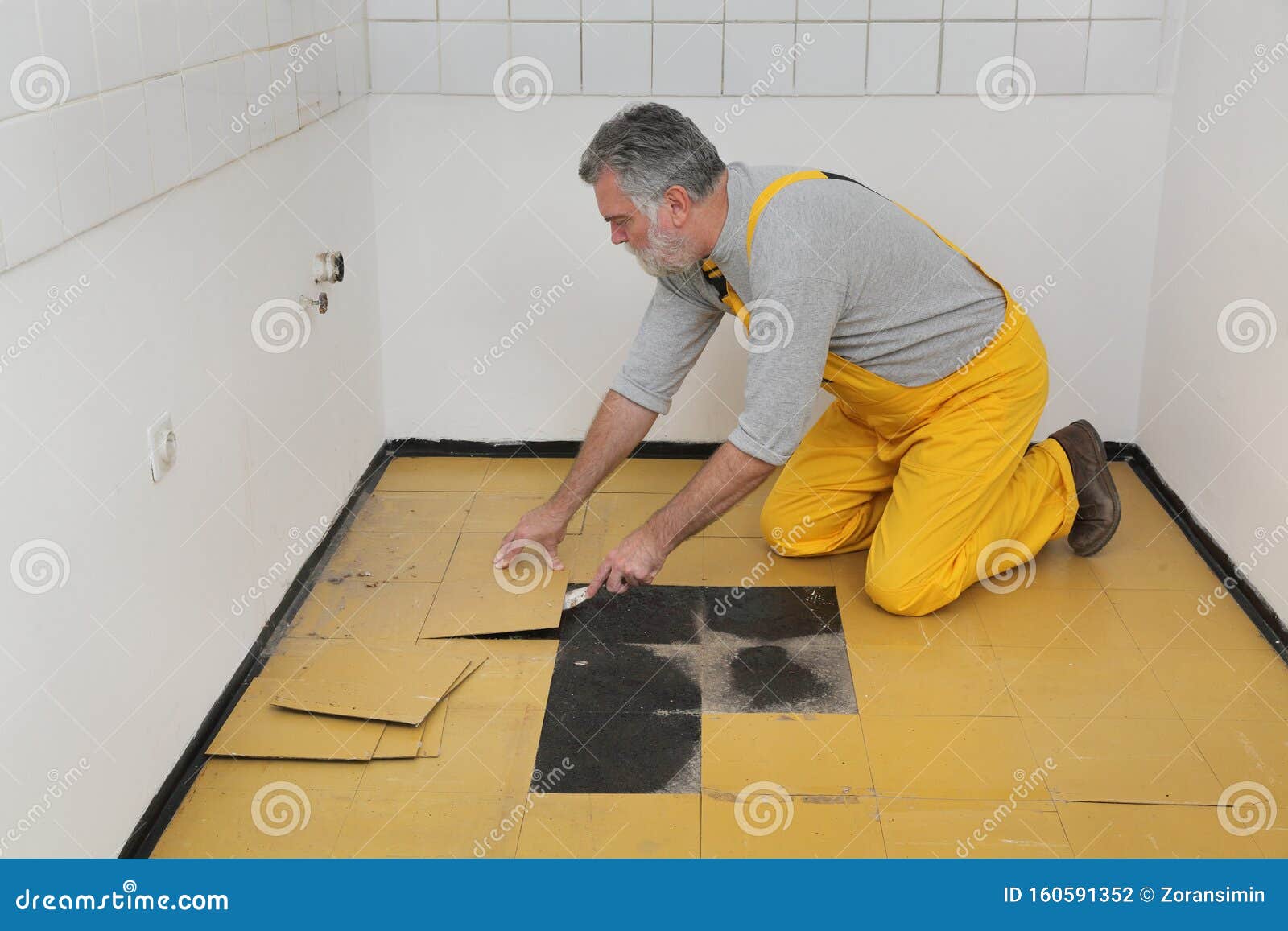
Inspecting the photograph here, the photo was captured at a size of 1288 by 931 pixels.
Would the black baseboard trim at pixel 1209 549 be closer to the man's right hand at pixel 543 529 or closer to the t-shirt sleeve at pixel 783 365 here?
the t-shirt sleeve at pixel 783 365

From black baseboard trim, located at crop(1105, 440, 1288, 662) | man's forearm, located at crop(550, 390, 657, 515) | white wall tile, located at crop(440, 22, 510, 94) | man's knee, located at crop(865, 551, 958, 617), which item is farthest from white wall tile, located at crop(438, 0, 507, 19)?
black baseboard trim, located at crop(1105, 440, 1288, 662)

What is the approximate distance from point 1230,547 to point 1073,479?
338 mm

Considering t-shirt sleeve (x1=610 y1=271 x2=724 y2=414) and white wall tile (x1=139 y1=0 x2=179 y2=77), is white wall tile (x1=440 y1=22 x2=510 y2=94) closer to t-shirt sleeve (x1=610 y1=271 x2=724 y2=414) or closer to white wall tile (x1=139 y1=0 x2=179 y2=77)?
t-shirt sleeve (x1=610 y1=271 x2=724 y2=414)

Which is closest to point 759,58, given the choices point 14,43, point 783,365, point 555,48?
point 555,48

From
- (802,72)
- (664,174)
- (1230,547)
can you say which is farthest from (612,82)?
(1230,547)

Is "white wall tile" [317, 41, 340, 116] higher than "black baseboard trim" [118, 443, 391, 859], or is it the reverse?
"white wall tile" [317, 41, 340, 116]

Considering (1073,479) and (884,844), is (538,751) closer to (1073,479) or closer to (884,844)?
(884,844)

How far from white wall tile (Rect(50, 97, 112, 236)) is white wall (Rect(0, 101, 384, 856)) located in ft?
0.11

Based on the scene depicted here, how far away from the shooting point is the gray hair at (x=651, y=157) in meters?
1.99

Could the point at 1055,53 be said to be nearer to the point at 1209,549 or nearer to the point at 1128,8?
the point at 1128,8

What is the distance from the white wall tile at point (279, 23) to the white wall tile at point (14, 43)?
2.92ft

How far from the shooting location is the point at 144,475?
1.81 meters

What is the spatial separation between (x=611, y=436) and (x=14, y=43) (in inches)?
48.4

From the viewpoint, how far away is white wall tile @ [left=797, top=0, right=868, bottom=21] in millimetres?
2848
